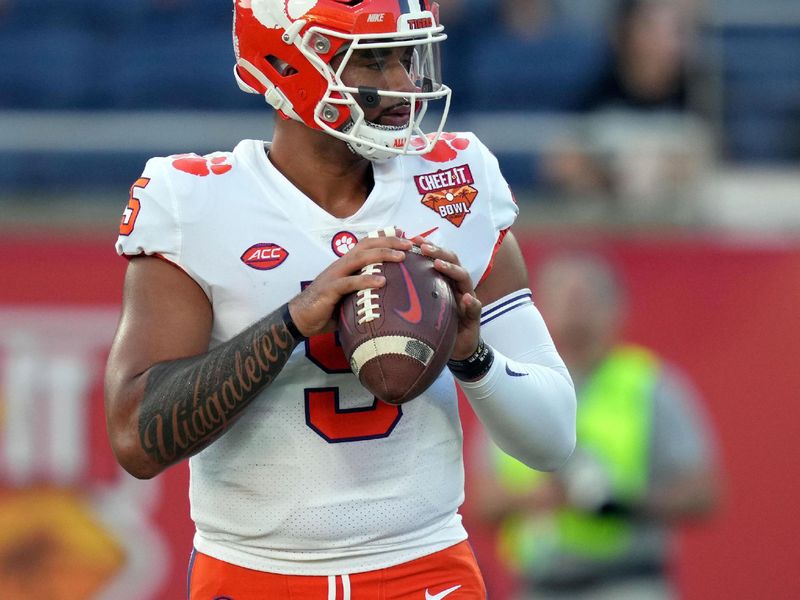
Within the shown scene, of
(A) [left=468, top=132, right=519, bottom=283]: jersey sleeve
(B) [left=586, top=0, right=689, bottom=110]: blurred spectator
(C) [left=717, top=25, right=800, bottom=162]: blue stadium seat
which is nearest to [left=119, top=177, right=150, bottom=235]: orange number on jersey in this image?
(A) [left=468, top=132, right=519, bottom=283]: jersey sleeve

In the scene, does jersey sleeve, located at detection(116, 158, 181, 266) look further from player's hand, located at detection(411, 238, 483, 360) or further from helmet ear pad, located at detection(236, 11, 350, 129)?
player's hand, located at detection(411, 238, 483, 360)

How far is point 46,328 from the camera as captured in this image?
498 centimetres

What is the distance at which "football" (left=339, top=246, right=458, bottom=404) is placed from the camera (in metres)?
2.14

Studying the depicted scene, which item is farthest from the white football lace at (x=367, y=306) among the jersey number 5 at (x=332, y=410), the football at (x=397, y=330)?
the jersey number 5 at (x=332, y=410)

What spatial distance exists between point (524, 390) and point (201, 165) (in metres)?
0.69

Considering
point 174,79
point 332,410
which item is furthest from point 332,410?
point 174,79

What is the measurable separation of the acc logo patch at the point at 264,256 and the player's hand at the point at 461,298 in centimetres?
26

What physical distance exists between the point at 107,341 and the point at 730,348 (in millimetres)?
2281

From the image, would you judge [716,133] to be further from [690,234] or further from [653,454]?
[653,454]

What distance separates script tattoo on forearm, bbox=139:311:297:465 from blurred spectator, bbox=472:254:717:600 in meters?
2.04

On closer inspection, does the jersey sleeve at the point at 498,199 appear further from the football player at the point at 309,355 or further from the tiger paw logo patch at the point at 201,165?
the tiger paw logo patch at the point at 201,165

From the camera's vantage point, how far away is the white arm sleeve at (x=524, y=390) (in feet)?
7.89

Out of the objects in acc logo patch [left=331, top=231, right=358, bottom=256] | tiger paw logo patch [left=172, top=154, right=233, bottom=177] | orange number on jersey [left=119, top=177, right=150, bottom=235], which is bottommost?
acc logo patch [left=331, top=231, right=358, bottom=256]

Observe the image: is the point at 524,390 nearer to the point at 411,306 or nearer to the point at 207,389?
the point at 411,306
